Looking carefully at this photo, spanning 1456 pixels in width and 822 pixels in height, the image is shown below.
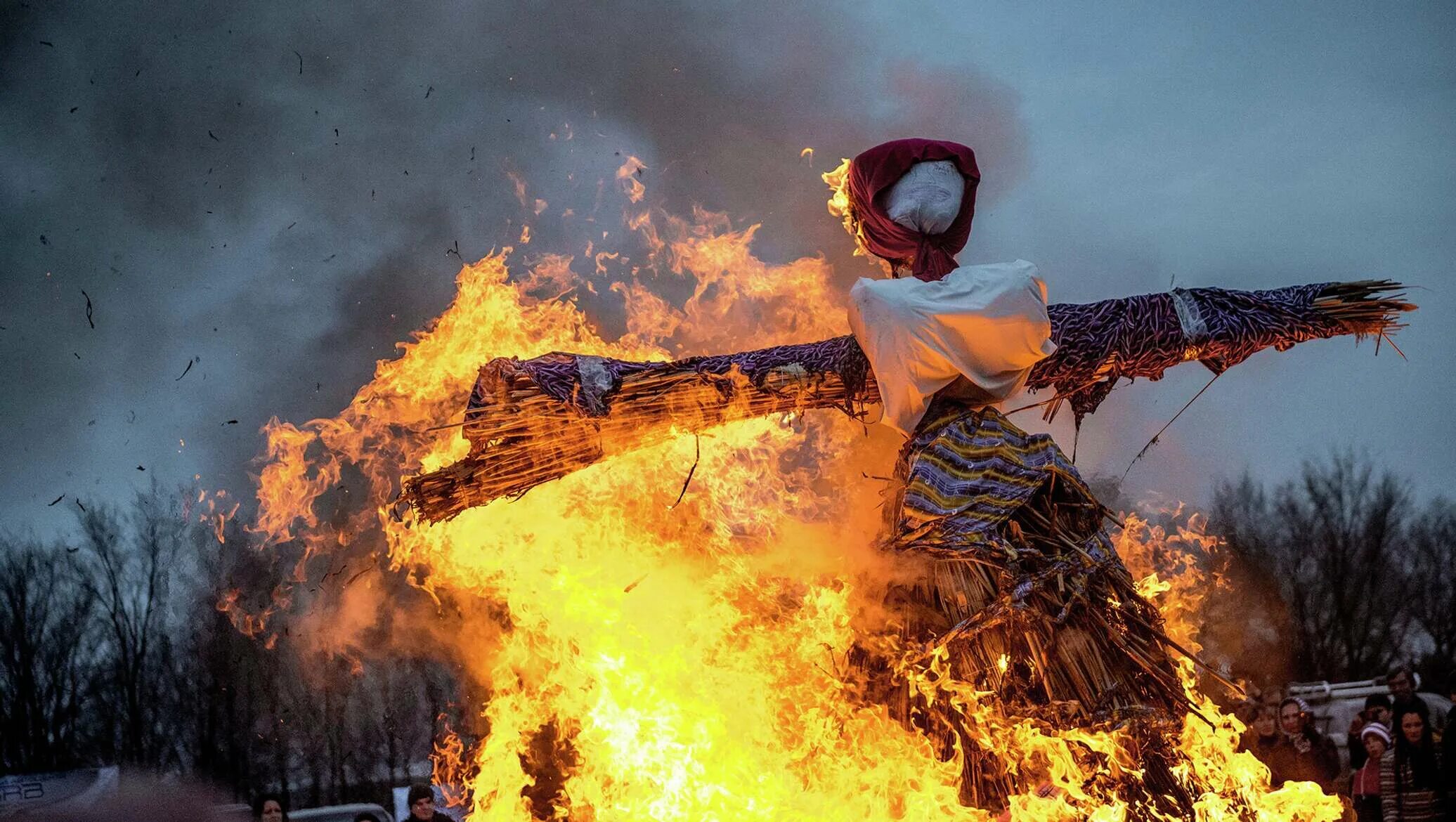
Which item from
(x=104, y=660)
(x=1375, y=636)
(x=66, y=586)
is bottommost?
(x=1375, y=636)

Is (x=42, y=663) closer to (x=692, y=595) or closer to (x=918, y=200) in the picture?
(x=692, y=595)

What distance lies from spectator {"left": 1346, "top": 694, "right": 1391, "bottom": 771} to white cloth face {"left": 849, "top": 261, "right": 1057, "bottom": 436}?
13.4 feet

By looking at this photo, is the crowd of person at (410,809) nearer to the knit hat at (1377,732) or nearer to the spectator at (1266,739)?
the spectator at (1266,739)

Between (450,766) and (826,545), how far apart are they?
2306mm

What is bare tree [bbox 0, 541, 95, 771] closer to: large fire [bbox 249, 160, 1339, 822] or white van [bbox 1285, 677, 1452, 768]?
large fire [bbox 249, 160, 1339, 822]

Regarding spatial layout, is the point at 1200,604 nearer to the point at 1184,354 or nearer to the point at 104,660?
the point at 1184,354

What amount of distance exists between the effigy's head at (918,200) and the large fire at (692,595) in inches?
27.4

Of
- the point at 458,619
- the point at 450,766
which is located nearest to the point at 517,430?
the point at 450,766

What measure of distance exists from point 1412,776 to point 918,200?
14.3 ft

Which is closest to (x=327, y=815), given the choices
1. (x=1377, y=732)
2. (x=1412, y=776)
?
(x=1377, y=732)

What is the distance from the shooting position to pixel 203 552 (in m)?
9.90

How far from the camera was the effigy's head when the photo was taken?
3793mm

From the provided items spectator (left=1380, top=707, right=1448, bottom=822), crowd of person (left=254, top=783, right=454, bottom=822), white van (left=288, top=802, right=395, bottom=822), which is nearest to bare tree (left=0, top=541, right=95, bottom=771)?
white van (left=288, top=802, right=395, bottom=822)

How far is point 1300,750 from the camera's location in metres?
6.00
